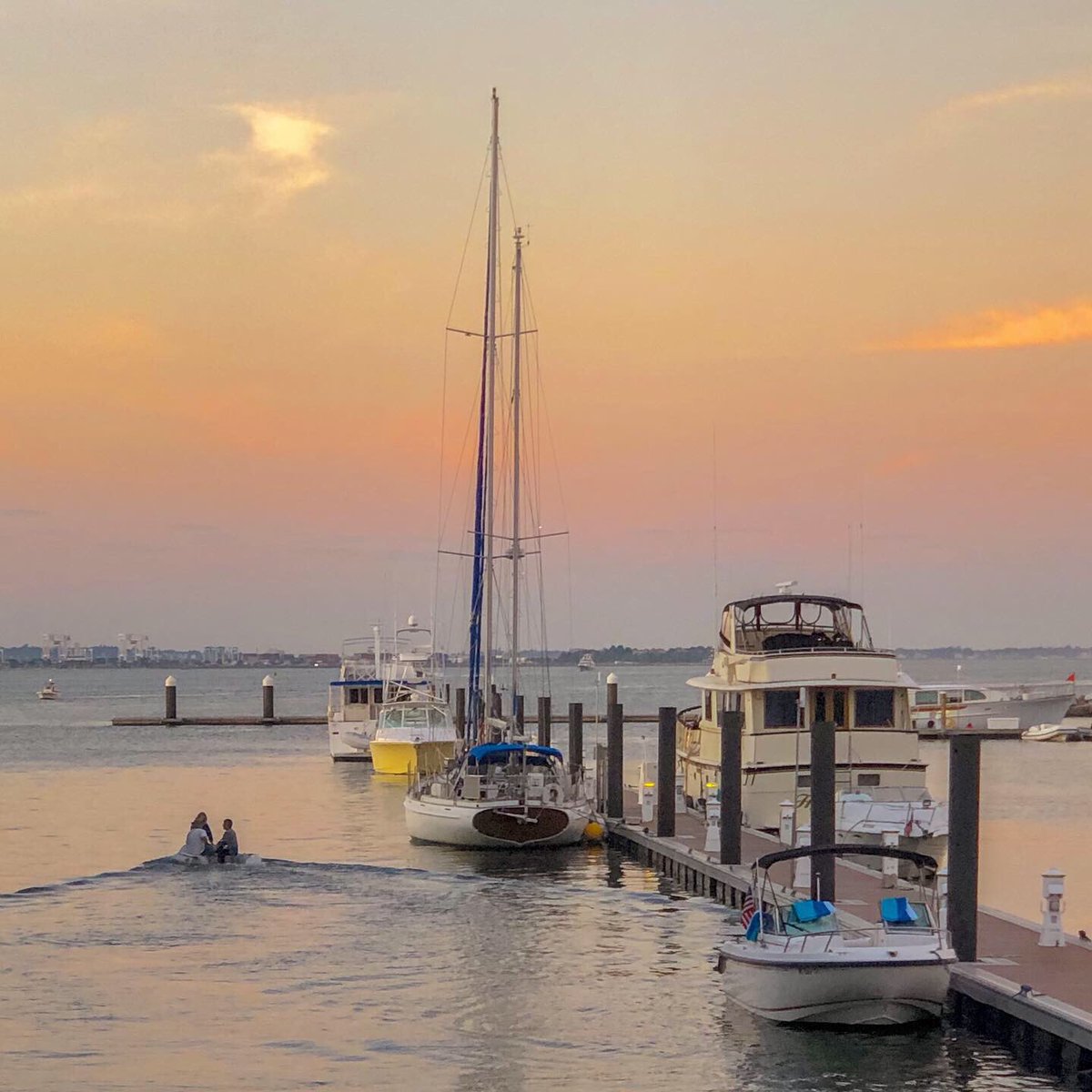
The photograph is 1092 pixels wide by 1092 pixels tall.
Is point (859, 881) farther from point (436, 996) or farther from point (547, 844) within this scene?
point (547, 844)

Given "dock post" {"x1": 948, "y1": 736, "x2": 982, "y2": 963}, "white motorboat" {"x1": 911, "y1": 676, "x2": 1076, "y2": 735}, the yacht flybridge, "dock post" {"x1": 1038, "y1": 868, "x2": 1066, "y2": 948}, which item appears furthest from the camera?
"white motorboat" {"x1": 911, "y1": 676, "x2": 1076, "y2": 735}

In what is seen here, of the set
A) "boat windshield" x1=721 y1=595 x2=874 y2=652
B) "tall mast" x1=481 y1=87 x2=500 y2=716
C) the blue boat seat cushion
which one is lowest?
the blue boat seat cushion

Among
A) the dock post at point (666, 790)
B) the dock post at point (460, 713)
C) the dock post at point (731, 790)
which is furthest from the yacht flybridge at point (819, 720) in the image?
the dock post at point (460, 713)

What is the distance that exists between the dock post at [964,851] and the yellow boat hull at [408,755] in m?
45.8

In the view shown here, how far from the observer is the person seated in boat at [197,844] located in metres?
42.5

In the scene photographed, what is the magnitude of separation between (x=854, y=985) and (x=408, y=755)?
166 ft

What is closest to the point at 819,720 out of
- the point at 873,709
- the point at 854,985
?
the point at 873,709

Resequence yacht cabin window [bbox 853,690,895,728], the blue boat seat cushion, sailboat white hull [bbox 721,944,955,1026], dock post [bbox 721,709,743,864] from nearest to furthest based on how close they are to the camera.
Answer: sailboat white hull [bbox 721,944,955,1026] → the blue boat seat cushion → dock post [bbox 721,709,743,864] → yacht cabin window [bbox 853,690,895,728]

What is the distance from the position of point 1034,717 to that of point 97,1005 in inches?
3331

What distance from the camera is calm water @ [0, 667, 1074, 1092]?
23.0 meters

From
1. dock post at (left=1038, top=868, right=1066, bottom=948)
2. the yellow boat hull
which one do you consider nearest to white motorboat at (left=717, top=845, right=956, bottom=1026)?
dock post at (left=1038, top=868, right=1066, bottom=948)

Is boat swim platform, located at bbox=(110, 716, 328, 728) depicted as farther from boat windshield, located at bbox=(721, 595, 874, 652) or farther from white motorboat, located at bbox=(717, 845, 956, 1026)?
white motorboat, located at bbox=(717, 845, 956, 1026)

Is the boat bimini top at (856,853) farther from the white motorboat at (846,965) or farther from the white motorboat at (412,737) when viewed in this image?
the white motorboat at (412,737)

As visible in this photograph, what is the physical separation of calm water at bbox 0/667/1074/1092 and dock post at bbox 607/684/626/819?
79.4 inches
